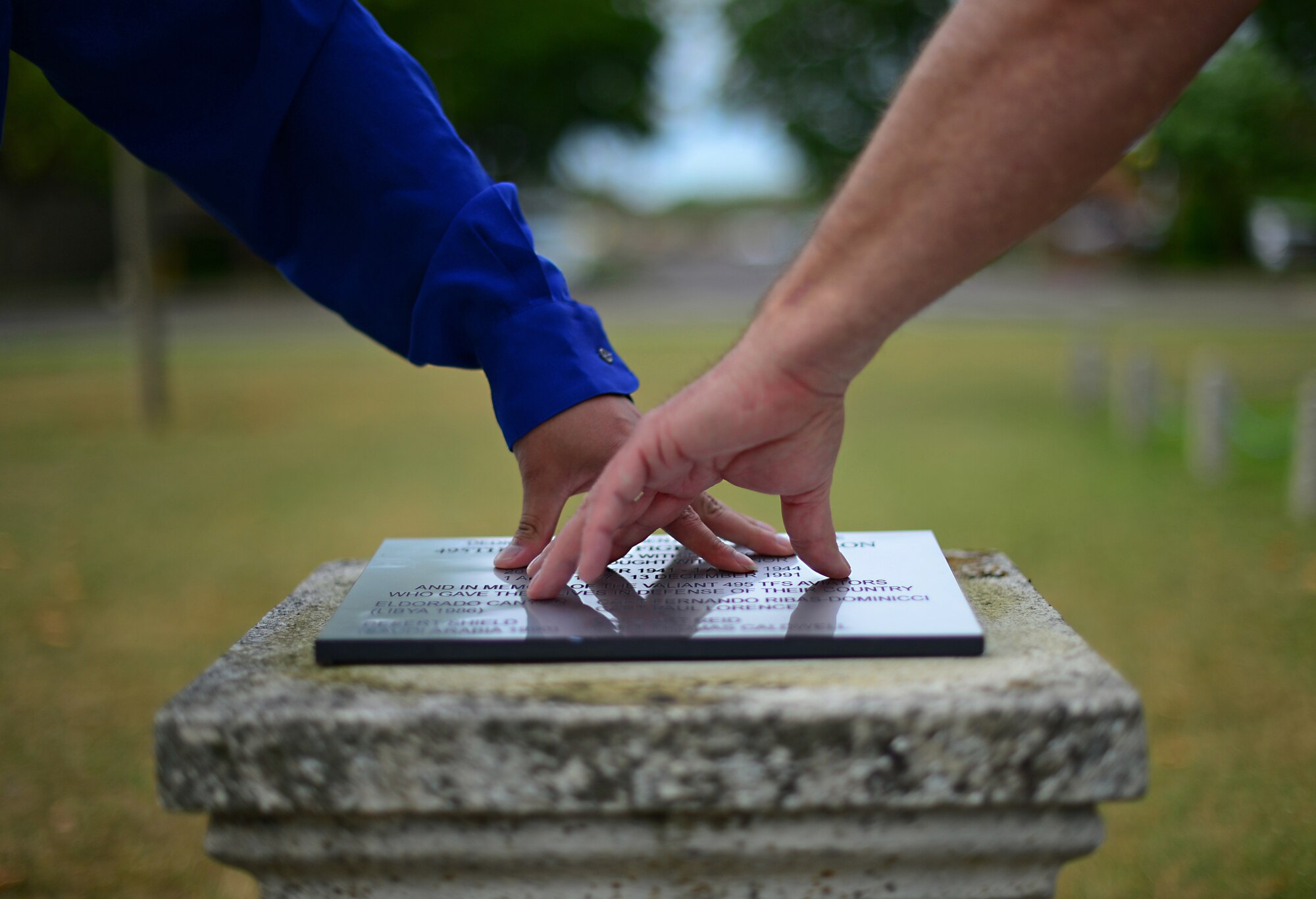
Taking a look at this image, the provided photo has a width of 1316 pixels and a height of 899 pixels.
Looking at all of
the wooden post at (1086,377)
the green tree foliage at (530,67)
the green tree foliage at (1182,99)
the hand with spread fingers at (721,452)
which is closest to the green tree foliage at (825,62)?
the green tree foliage at (1182,99)

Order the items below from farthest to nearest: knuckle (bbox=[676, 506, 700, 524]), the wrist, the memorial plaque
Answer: knuckle (bbox=[676, 506, 700, 524]), the memorial plaque, the wrist

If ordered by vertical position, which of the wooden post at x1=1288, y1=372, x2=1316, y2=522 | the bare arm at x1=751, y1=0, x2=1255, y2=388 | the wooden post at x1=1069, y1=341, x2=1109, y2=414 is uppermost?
the bare arm at x1=751, y1=0, x2=1255, y2=388

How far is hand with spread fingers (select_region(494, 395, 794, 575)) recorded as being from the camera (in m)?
1.60

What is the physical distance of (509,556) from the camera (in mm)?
1632

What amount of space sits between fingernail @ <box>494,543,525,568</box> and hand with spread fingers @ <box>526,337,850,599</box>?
0.21m

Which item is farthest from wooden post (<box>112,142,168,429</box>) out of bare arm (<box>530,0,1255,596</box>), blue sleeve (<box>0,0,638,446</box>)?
bare arm (<box>530,0,1255,596</box>)

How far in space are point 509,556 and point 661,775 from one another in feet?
1.88

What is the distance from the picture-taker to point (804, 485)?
1357 mm

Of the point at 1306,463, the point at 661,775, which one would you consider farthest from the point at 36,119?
the point at 661,775

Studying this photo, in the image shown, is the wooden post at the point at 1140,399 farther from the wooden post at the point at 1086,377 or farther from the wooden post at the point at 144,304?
the wooden post at the point at 144,304

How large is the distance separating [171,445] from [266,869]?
23.4 ft

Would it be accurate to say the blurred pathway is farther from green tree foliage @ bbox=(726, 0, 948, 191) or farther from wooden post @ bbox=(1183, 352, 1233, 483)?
wooden post @ bbox=(1183, 352, 1233, 483)

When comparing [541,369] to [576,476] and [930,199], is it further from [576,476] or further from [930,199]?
[930,199]

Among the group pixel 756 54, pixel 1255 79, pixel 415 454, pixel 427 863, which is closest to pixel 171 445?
pixel 415 454
